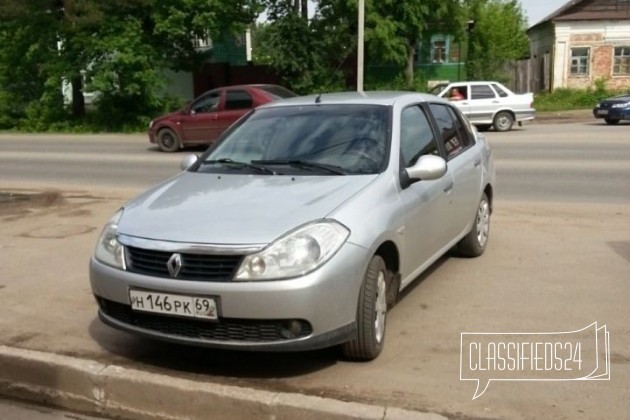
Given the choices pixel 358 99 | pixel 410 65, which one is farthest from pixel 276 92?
pixel 410 65

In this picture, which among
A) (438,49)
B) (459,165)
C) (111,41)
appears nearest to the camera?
(459,165)

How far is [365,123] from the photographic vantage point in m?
4.98

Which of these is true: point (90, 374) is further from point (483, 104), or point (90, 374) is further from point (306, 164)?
point (483, 104)

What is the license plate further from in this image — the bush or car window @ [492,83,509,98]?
the bush

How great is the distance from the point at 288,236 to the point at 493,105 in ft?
61.9

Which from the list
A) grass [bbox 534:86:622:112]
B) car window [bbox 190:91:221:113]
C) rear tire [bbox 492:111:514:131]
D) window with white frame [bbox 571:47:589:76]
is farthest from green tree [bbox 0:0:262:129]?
window with white frame [bbox 571:47:589:76]

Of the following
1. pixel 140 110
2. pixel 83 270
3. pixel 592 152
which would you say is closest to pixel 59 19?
pixel 140 110

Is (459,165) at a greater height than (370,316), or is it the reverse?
(459,165)

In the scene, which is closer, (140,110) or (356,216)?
(356,216)

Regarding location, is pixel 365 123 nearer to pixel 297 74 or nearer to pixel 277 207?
pixel 277 207

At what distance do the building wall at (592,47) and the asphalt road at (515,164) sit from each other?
15.5 meters

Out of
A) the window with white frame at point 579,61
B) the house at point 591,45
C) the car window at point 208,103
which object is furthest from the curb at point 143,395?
the window with white frame at point 579,61

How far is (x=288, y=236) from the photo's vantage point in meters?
3.72

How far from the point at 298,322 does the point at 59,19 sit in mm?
27387
